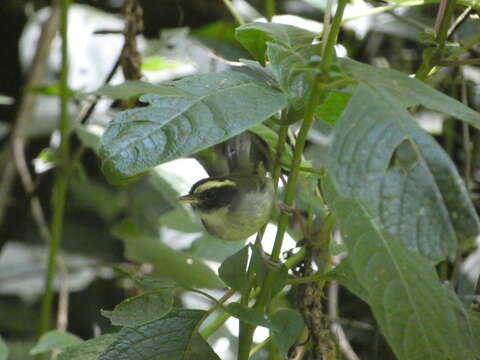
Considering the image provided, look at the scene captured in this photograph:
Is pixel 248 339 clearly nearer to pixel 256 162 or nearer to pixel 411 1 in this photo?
pixel 256 162

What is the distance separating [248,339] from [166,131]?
251 mm

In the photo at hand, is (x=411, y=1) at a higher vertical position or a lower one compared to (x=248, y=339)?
higher

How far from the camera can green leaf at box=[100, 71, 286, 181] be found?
2.17ft

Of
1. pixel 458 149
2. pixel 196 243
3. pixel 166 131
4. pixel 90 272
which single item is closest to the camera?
pixel 166 131

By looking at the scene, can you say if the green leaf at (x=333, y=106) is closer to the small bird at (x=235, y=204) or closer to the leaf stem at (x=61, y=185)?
the small bird at (x=235, y=204)

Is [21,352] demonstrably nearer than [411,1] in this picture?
No

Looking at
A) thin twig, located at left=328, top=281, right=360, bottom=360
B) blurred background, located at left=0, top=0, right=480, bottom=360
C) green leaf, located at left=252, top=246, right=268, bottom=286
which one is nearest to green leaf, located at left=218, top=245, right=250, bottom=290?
green leaf, located at left=252, top=246, right=268, bottom=286

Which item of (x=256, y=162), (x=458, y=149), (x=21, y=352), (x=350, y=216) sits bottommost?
(x=21, y=352)

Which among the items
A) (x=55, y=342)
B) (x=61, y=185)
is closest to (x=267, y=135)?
(x=55, y=342)

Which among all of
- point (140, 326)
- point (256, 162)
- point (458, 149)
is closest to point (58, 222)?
point (256, 162)

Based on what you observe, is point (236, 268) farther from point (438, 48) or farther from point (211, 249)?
point (211, 249)

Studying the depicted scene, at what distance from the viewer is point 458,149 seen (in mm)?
2076

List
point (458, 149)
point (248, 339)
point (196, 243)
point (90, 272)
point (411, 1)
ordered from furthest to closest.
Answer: point (90, 272) → point (458, 149) → point (196, 243) → point (411, 1) → point (248, 339)

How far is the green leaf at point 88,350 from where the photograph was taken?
0.92 m
